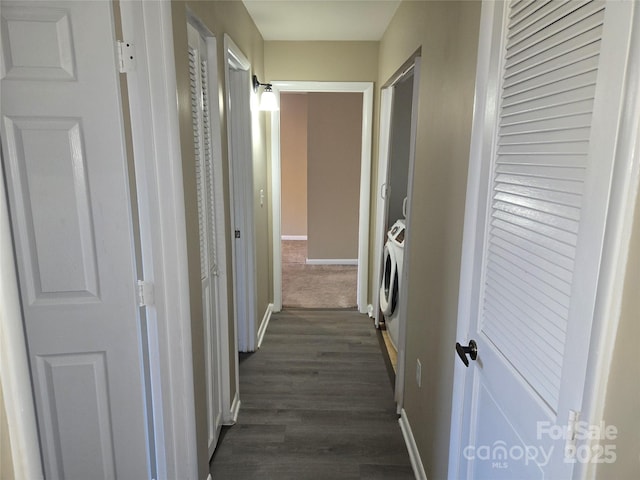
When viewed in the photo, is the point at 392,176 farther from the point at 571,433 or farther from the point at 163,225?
the point at 571,433

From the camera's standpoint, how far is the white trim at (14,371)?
3.21 feet

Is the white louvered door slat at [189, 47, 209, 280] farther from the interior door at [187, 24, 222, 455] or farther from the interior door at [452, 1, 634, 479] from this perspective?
the interior door at [452, 1, 634, 479]

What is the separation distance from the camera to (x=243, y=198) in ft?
9.78

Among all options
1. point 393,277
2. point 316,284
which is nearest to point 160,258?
point 393,277

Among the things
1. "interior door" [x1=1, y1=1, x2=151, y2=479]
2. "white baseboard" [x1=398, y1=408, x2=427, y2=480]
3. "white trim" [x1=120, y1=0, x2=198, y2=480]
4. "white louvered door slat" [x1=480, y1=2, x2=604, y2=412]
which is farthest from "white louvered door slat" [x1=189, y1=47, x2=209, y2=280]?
"white baseboard" [x1=398, y1=408, x2=427, y2=480]

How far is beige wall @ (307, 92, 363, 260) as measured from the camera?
518cm

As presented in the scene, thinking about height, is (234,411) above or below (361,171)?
below

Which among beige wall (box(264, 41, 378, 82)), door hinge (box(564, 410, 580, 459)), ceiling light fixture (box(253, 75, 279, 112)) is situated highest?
beige wall (box(264, 41, 378, 82))

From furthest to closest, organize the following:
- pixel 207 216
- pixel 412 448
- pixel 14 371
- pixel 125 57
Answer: pixel 412 448, pixel 207 216, pixel 125 57, pixel 14 371

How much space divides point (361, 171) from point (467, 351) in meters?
2.73

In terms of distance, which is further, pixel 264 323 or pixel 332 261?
pixel 332 261

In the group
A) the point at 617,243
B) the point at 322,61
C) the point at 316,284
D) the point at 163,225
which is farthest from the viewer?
the point at 316,284

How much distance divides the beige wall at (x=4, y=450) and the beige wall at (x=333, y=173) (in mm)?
4632

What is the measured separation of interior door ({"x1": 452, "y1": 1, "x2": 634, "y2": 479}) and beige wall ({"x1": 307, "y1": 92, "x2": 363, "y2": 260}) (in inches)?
161
